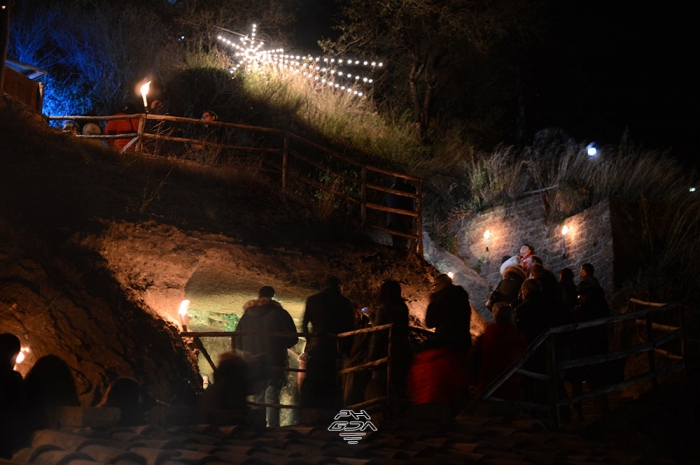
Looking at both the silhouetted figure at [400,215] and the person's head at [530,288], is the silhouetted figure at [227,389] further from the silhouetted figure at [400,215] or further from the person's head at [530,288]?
the silhouetted figure at [400,215]

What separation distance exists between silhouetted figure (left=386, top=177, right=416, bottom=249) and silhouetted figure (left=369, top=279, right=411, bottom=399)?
209 inches

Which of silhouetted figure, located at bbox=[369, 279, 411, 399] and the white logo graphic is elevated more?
silhouetted figure, located at bbox=[369, 279, 411, 399]

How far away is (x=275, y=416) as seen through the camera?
1005cm

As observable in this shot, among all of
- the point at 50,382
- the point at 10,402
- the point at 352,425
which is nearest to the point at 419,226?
the point at 352,425

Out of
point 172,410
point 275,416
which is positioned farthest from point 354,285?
point 172,410

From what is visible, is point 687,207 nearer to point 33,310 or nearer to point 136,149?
point 136,149

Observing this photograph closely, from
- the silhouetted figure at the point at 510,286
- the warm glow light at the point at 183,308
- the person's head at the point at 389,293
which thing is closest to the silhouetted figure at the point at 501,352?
the person's head at the point at 389,293

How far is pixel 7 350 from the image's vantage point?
558cm

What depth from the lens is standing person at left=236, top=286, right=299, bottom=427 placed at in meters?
8.51

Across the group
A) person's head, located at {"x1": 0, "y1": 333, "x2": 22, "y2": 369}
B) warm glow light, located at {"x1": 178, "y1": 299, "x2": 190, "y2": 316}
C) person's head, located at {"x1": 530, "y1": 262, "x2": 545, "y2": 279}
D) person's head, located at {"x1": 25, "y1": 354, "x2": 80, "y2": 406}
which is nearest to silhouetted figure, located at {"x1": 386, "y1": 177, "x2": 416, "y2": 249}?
person's head, located at {"x1": 530, "y1": 262, "x2": 545, "y2": 279}

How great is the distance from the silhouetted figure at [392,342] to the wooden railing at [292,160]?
4779mm

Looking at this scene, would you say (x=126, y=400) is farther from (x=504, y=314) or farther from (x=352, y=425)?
(x=504, y=314)

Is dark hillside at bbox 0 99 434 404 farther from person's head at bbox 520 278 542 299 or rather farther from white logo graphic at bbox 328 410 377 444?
person's head at bbox 520 278 542 299

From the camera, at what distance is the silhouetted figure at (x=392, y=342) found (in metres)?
8.12
